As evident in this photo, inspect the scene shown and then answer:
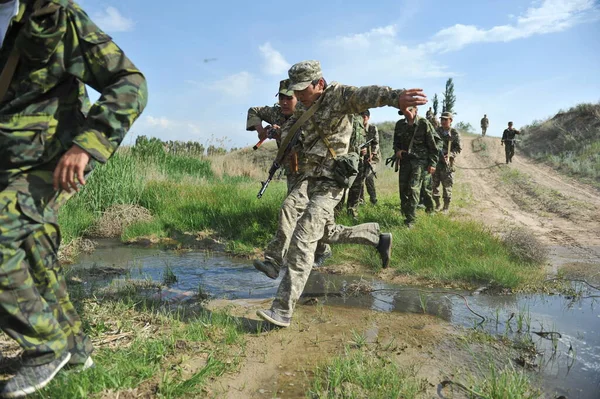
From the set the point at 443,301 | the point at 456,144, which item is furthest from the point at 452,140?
the point at 443,301

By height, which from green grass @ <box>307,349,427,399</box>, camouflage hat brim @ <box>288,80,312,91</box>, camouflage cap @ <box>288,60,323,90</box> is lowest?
green grass @ <box>307,349,427,399</box>

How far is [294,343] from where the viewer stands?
3.15 meters

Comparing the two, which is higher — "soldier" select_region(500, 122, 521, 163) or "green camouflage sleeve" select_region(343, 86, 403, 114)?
"soldier" select_region(500, 122, 521, 163)

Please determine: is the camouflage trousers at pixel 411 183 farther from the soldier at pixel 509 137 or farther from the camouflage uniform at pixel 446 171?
the soldier at pixel 509 137

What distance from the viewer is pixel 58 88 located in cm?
221

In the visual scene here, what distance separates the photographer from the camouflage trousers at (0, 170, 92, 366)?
199 cm

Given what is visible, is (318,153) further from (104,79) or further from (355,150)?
(355,150)

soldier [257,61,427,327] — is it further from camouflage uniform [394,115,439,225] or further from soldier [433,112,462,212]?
soldier [433,112,462,212]

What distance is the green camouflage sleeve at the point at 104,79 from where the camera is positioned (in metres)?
2.06

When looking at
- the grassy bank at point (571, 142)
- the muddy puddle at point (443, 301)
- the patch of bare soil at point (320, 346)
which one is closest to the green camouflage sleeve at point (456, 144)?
the muddy puddle at point (443, 301)

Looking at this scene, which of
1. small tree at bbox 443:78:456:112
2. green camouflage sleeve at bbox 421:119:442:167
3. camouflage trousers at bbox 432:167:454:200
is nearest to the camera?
green camouflage sleeve at bbox 421:119:442:167

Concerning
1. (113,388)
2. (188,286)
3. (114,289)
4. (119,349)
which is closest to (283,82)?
(188,286)

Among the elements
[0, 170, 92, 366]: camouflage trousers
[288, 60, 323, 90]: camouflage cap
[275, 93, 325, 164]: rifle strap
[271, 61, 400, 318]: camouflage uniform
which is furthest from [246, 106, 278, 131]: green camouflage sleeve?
[0, 170, 92, 366]: camouflage trousers

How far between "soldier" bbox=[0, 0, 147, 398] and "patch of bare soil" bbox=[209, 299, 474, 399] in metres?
0.93
